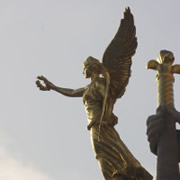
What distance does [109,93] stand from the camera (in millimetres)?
11859

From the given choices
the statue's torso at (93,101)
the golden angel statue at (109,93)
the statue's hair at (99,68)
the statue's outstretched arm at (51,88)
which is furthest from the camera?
the statue's outstretched arm at (51,88)

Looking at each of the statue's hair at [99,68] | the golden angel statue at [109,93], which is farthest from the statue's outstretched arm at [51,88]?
the statue's hair at [99,68]

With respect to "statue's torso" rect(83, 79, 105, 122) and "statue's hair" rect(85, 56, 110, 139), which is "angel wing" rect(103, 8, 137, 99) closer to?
"statue's hair" rect(85, 56, 110, 139)

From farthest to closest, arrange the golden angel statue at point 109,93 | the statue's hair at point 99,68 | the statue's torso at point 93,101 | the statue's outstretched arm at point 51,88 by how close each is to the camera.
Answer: the statue's outstretched arm at point 51,88, the statue's hair at point 99,68, the statue's torso at point 93,101, the golden angel statue at point 109,93

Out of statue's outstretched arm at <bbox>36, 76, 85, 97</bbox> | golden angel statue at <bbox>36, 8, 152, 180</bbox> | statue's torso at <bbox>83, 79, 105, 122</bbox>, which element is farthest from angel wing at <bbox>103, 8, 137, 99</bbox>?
statue's outstretched arm at <bbox>36, 76, 85, 97</bbox>

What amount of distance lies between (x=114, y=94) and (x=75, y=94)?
0.70 meters

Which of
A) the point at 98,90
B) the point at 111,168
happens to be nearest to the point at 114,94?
the point at 98,90

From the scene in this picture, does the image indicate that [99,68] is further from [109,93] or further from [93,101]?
[93,101]

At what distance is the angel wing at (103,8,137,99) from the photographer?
1191 centimetres

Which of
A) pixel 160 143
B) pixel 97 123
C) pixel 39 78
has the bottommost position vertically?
pixel 160 143

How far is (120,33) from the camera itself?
39.1 feet

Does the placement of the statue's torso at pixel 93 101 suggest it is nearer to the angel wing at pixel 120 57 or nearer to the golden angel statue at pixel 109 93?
the golden angel statue at pixel 109 93

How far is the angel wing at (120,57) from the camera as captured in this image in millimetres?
11914

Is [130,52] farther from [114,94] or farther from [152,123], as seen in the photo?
[152,123]
